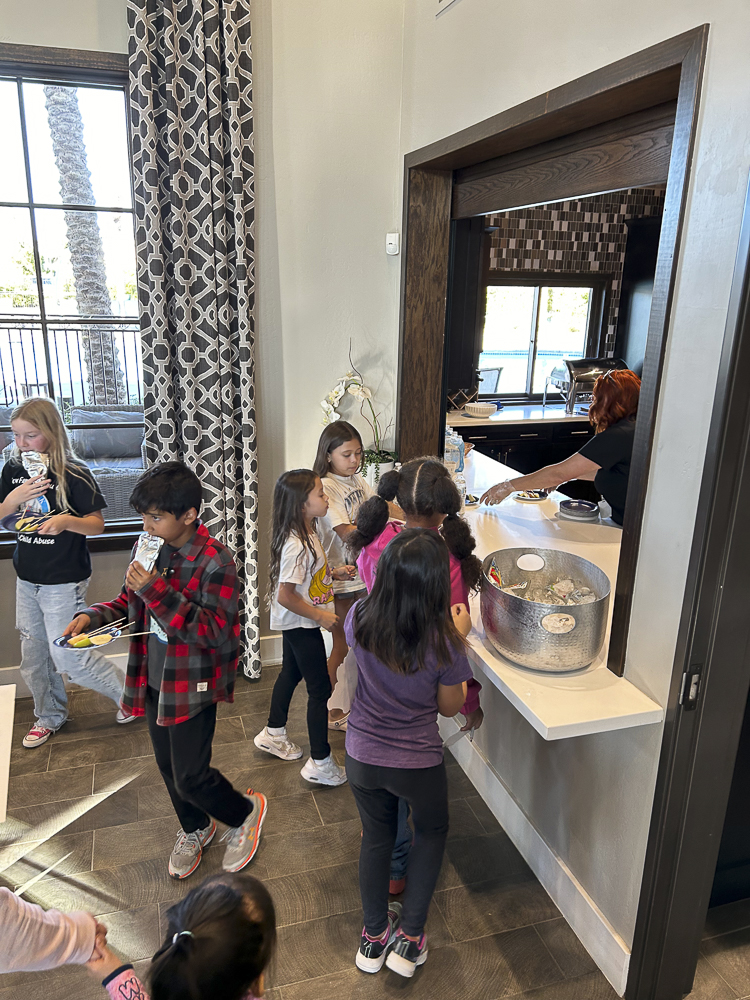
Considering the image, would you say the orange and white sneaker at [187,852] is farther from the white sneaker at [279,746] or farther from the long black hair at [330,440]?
A: the long black hair at [330,440]

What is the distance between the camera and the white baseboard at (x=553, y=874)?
1793 mm

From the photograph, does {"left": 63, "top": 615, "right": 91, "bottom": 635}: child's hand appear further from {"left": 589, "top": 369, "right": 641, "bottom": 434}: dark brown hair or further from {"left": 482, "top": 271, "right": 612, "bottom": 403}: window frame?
{"left": 482, "top": 271, "right": 612, "bottom": 403}: window frame

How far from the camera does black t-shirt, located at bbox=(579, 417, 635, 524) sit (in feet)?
7.91

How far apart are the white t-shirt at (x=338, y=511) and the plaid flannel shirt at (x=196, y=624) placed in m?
0.68

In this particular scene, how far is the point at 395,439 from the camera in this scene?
3.21 meters

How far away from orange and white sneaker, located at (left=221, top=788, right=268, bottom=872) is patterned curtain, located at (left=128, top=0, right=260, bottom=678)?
1.17 m

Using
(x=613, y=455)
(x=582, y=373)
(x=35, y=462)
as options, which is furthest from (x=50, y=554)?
(x=582, y=373)

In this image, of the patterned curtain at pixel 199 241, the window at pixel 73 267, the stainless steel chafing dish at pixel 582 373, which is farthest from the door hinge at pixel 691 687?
the stainless steel chafing dish at pixel 582 373

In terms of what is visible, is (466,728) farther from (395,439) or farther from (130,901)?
(395,439)

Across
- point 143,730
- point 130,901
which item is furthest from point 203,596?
point 143,730

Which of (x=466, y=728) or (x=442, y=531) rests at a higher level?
(x=442, y=531)

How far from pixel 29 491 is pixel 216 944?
6.58 feet

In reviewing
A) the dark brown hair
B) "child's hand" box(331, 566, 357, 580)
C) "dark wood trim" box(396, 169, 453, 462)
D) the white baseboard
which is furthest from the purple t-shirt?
"dark wood trim" box(396, 169, 453, 462)

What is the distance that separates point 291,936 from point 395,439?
6.58 feet
